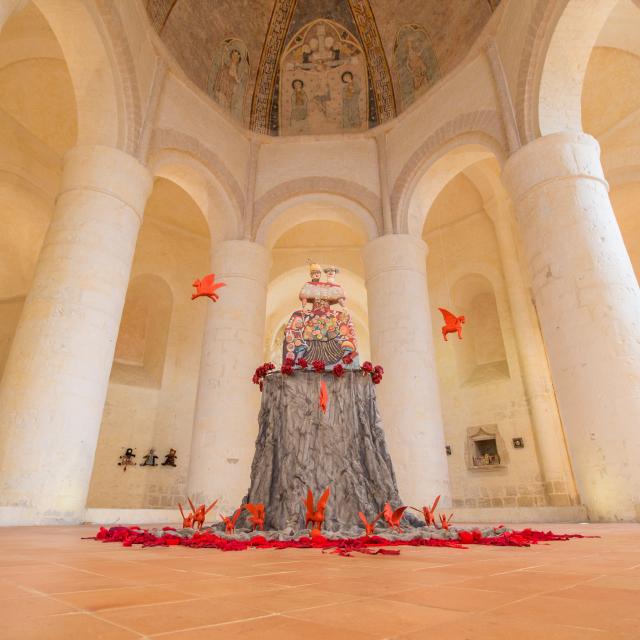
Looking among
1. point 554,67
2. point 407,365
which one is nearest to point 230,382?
point 407,365

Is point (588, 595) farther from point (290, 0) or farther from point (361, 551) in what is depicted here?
point (290, 0)

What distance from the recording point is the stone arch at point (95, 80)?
752 centimetres

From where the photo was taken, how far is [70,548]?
2.83 m

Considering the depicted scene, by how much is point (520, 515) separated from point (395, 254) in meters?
5.54

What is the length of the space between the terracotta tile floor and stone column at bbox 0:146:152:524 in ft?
12.2

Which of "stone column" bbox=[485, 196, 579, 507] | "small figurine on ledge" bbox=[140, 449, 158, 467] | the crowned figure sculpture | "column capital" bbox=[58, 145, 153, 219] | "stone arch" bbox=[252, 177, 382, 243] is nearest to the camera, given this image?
the crowned figure sculpture

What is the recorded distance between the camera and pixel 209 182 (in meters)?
10.5

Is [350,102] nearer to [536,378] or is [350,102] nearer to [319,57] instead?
[319,57]

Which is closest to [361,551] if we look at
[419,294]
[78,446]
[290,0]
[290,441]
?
[290,441]

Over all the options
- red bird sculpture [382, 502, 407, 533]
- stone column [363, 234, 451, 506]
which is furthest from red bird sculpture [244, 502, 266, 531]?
stone column [363, 234, 451, 506]

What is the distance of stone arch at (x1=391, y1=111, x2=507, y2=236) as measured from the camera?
9.00 meters

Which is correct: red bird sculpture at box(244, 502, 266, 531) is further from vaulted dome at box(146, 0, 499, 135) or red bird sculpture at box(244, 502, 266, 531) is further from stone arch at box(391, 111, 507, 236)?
vaulted dome at box(146, 0, 499, 135)

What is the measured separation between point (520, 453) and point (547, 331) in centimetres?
507

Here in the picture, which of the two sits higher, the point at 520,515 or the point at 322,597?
the point at 520,515
